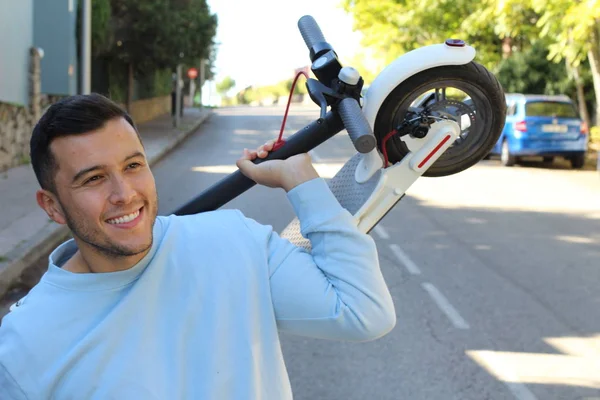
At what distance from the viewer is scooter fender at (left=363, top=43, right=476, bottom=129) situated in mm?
1972

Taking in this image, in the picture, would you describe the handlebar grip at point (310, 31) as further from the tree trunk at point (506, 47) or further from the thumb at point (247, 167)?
the tree trunk at point (506, 47)

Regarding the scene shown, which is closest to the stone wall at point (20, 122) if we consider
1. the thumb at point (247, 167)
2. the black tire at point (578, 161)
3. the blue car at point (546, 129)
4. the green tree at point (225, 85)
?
the blue car at point (546, 129)

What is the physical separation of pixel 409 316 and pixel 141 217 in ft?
17.7

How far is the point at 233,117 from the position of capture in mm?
38406

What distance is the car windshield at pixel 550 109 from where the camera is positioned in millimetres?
18656

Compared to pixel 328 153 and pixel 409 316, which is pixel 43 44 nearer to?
pixel 328 153

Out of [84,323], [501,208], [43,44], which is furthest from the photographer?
[43,44]

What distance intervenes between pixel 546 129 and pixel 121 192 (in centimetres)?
1798

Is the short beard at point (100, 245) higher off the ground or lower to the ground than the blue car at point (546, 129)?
higher

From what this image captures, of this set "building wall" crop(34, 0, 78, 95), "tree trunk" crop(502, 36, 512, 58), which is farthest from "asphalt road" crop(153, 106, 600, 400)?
"tree trunk" crop(502, 36, 512, 58)

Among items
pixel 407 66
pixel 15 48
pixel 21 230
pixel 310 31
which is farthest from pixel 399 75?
pixel 15 48

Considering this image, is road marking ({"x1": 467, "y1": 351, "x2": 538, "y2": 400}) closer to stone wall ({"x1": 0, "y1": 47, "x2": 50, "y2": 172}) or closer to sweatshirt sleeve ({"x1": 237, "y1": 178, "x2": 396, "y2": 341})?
sweatshirt sleeve ({"x1": 237, "y1": 178, "x2": 396, "y2": 341})

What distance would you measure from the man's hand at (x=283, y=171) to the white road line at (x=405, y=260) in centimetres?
668

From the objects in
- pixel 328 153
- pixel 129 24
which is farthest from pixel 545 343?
pixel 129 24
